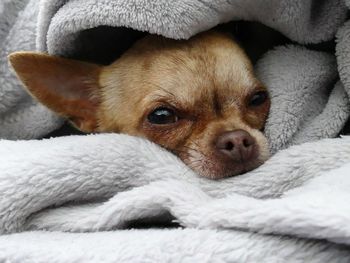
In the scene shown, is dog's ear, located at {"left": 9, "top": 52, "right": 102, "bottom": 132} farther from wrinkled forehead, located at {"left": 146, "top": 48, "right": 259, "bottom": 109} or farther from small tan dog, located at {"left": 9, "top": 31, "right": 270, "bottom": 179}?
wrinkled forehead, located at {"left": 146, "top": 48, "right": 259, "bottom": 109}

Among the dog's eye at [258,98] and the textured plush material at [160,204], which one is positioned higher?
the dog's eye at [258,98]

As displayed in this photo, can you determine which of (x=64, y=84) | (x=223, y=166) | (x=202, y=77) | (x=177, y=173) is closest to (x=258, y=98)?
(x=202, y=77)

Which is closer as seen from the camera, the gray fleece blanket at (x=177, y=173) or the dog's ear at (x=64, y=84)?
the gray fleece blanket at (x=177, y=173)

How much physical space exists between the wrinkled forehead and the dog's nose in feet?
0.44

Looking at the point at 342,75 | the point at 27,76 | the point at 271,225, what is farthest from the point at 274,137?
the point at 27,76

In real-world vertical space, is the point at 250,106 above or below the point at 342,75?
below

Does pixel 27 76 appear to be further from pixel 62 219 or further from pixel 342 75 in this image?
pixel 342 75

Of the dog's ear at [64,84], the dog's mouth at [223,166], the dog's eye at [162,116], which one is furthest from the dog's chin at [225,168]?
the dog's ear at [64,84]

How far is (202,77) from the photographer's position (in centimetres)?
135

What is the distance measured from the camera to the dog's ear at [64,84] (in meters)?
1.37

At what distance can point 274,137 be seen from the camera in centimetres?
127

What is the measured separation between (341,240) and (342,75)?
0.58 m

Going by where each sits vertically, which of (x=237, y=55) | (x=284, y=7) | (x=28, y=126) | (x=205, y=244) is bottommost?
(x=28, y=126)

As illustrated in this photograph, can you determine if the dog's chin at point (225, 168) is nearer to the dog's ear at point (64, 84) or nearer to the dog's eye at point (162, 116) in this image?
the dog's eye at point (162, 116)
